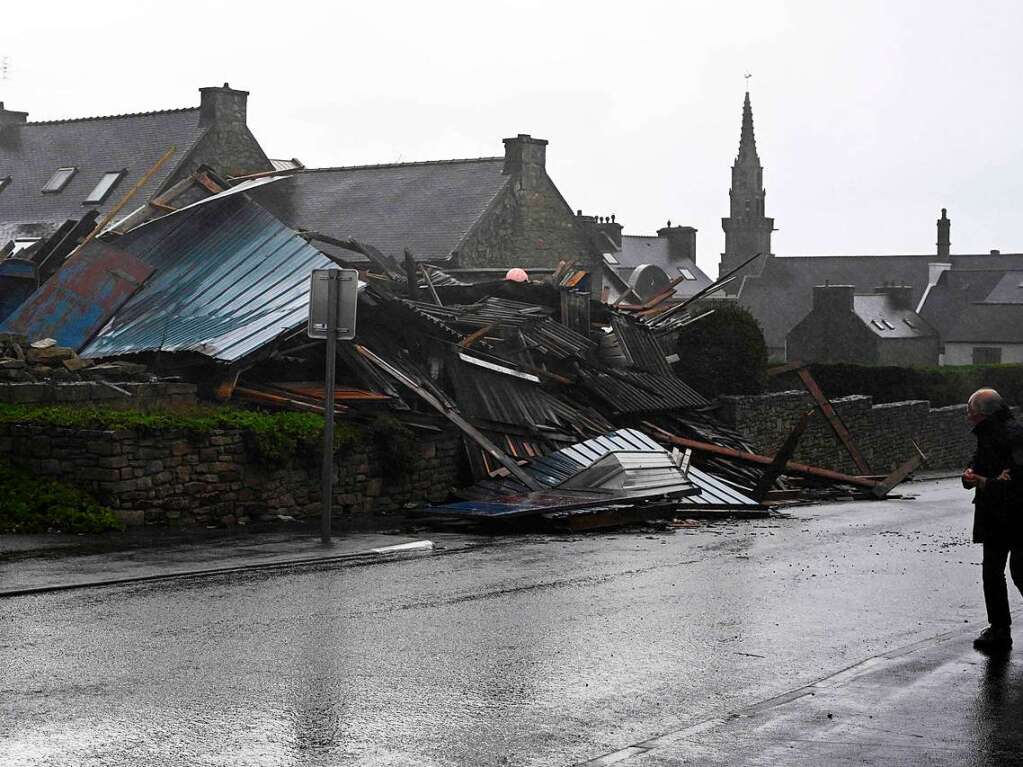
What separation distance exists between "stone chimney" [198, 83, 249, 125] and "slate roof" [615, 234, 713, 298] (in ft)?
155

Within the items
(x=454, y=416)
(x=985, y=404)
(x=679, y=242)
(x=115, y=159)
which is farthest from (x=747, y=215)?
(x=985, y=404)

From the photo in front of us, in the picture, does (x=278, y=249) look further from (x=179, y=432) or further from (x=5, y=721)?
(x=5, y=721)

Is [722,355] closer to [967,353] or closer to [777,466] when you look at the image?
[777,466]

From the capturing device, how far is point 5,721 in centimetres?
745

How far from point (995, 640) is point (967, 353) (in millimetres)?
79846

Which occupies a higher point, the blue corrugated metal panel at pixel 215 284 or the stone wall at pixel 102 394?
the blue corrugated metal panel at pixel 215 284

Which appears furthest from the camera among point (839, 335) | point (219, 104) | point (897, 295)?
point (897, 295)

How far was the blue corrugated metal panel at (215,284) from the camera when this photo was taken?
69.1 ft

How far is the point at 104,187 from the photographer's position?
156 feet

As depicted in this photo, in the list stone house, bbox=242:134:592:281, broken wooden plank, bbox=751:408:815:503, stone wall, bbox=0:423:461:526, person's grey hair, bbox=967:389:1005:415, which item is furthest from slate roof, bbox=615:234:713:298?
person's grey hair, bbox=967:389:1005:415

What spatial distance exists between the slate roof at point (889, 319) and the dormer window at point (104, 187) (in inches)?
1688

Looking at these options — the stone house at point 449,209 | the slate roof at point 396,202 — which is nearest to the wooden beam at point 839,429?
the stone house at point 449,209

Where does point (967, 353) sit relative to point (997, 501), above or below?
above

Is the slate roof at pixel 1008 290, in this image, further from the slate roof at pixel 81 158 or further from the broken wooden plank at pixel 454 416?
the broken wooden plank at pixel 454 416
